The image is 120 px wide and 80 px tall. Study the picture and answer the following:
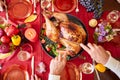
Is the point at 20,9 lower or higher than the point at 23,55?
higher

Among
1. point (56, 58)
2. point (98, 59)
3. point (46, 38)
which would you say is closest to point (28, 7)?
point (46, 38)

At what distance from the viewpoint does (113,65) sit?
4.37 ft

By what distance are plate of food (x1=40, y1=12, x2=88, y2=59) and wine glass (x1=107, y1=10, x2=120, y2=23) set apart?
0.15 metres

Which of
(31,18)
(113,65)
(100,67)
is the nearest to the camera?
(113,65)

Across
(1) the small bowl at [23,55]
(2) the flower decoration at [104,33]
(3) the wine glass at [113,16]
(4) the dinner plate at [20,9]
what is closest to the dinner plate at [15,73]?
(1) the small bowl at [23,55]

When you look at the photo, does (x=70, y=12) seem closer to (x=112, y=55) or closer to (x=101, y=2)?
(x=101, y=2)

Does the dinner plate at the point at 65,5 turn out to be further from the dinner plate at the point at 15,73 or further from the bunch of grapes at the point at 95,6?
the dinner plate at the point at 15,73

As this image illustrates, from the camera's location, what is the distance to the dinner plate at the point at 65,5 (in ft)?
5.10

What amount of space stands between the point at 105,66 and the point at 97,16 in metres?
0.28

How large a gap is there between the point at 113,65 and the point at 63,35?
31 centimetres

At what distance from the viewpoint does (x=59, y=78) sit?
136 cm

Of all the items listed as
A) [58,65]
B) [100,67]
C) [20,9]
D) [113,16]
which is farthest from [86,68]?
[20,9]

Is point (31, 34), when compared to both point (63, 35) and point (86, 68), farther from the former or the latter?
point (86, 68)

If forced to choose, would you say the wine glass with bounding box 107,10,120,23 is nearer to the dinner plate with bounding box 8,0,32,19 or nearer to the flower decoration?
the flower decoration
